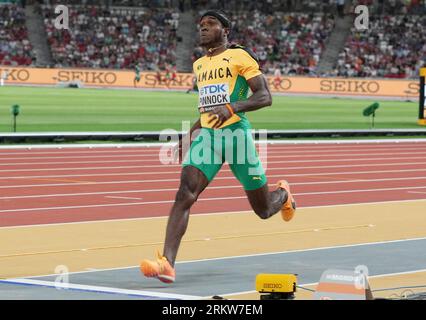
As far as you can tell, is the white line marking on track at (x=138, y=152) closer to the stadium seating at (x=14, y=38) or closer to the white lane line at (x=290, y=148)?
the white lane line at (x=290, y=148)

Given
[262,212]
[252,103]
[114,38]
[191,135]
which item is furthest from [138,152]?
[114,38]

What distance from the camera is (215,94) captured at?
920 cm

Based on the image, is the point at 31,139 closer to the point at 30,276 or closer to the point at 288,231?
the point at 288,231

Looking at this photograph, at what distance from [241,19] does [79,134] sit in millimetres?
45410

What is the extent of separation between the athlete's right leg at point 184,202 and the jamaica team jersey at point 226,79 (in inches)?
16.6

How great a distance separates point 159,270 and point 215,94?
5.02 ft

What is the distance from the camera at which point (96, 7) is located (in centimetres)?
7344

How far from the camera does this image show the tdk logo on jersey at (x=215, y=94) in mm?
9195

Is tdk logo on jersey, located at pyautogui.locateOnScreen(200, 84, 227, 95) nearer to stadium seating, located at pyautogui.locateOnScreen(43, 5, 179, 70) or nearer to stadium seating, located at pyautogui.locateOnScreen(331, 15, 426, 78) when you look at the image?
stadium seating, located at pyautogui.locateOnScreen(331, 15, 426, 78)

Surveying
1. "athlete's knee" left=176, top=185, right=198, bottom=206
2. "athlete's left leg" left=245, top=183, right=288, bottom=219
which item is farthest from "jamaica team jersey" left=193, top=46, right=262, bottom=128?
"athlete's left leg" left=245, top=183, right=288, bottom=219

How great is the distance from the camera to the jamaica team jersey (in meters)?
9.20

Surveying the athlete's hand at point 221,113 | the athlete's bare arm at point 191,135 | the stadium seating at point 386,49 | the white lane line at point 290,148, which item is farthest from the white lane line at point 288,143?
the stadium seating at point 386,49

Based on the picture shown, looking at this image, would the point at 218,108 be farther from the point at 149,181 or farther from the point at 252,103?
the point at 149,181

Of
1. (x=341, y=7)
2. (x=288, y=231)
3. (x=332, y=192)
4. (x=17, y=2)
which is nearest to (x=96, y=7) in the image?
(x=17, y=2)
